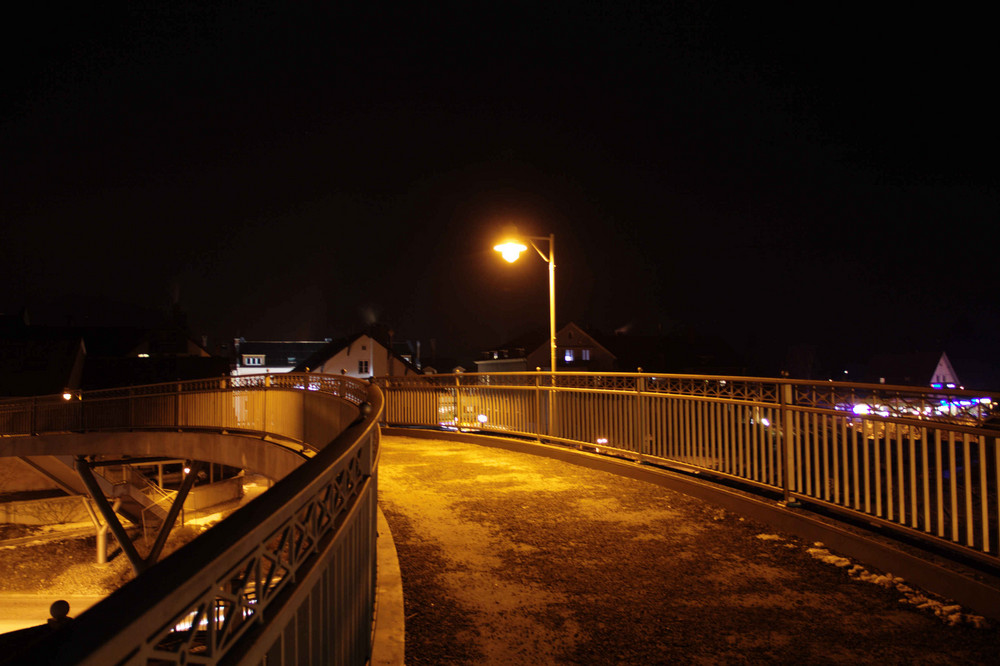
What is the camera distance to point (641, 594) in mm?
4434

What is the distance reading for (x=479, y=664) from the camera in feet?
11.4

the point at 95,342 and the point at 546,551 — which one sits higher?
the point at 95,342

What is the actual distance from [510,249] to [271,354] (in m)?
77.1

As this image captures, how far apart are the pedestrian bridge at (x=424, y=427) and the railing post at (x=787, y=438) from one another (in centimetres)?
2

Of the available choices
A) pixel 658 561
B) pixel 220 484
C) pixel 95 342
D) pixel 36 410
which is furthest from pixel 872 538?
pixel 95 342

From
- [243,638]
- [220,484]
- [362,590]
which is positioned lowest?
[220,484]

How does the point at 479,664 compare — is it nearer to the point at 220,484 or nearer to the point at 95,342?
the point at 220,484

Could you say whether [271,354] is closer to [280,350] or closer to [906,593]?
[280,350]

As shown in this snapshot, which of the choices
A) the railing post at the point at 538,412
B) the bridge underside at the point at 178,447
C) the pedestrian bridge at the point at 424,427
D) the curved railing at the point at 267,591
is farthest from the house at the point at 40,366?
the curved railing at the point at 267,591

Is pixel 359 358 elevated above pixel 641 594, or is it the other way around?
pixel 359 358

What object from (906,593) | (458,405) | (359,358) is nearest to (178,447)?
(458,405)

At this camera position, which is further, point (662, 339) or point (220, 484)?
point (662, 339)

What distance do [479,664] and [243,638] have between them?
229 cm

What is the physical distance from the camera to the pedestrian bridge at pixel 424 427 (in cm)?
134
